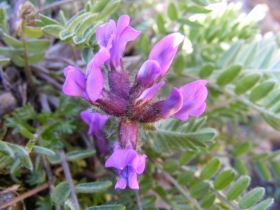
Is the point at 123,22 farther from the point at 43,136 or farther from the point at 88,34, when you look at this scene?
the point at 43,136

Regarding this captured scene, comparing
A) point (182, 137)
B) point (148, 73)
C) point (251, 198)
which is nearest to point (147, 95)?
point (148, 73)

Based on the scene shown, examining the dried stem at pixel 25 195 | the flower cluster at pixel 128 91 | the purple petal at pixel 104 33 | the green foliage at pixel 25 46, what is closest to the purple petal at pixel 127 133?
the flower cluster at pixel 128 91

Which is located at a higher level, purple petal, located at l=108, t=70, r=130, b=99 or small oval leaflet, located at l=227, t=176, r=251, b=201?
purple petal, located at l=108, t=70, r=130, b=99

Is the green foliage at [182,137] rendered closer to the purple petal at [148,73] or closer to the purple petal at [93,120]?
the purple petal at [93,120]

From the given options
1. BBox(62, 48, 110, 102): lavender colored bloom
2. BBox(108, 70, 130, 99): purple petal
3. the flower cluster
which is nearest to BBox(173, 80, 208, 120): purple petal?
the flower cluster

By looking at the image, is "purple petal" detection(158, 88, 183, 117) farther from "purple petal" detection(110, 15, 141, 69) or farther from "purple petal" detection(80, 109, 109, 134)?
"purple petal" detection(80, 109, 109, 134)
